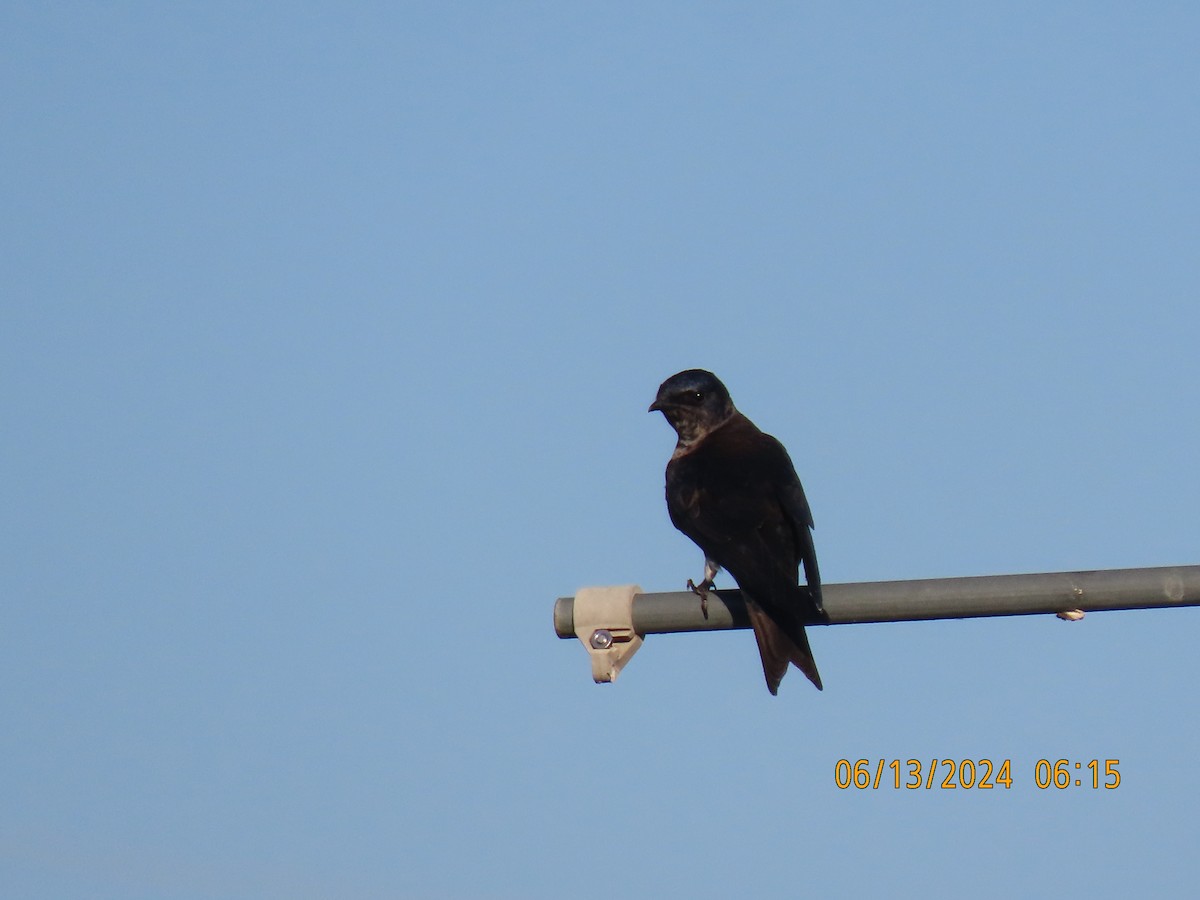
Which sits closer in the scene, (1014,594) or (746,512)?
(1014,594)

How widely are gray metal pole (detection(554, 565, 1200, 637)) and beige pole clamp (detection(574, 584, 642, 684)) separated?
867 mm

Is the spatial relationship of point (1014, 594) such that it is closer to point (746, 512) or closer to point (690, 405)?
point (746, 512)

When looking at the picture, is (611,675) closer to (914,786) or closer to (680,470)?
(914,786)

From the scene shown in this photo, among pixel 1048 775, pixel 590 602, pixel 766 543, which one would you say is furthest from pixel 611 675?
pixel 1048 775

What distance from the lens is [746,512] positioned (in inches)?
346

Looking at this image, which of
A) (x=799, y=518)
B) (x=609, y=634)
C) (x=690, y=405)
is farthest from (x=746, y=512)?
(x=690, y=405)

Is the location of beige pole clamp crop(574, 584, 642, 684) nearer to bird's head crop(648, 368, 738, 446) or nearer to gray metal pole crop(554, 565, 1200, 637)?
gray metal pole crop(554, 565, 1200, 637)

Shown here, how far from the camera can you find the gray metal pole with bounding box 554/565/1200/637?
620 centimetres

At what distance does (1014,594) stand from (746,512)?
8.37 ft

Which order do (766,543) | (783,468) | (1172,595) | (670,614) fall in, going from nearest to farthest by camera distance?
1. (1172,595)
2. (670,614)
3. (766,543)
4. (783,468)

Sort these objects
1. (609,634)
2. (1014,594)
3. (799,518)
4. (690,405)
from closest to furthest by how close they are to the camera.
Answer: (1014,594) < (609,634) < (799,518) < (690,405)

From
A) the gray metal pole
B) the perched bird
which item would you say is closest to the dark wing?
the perched bird

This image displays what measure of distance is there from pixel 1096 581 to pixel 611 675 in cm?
206

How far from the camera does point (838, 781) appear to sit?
8461mm
